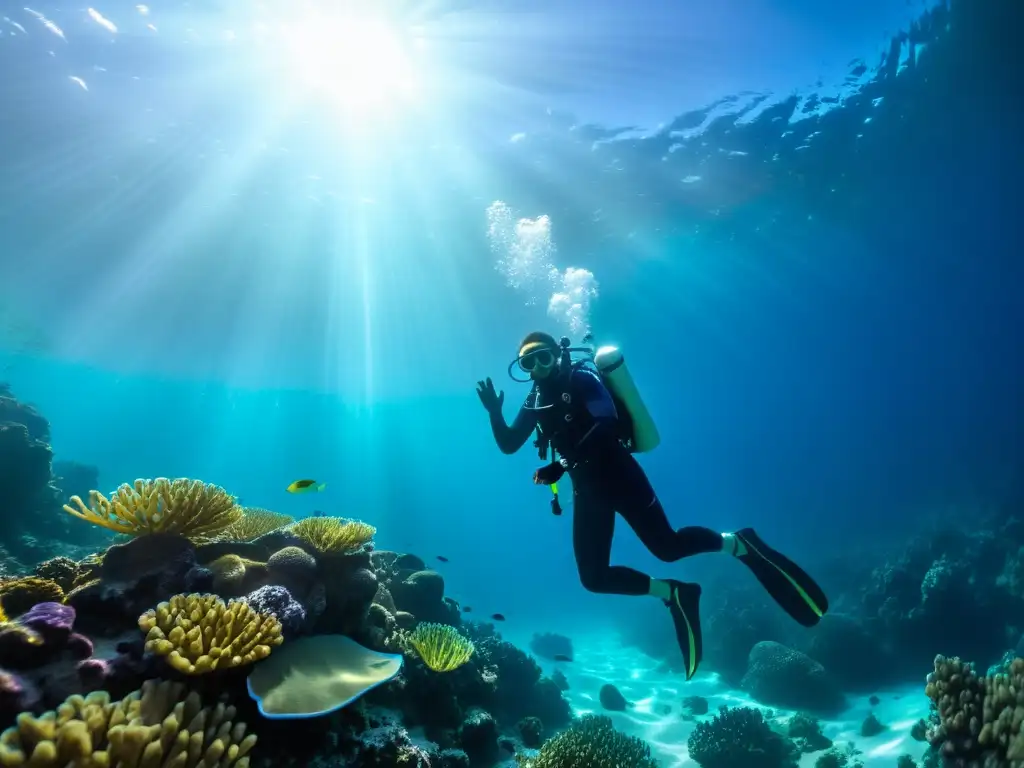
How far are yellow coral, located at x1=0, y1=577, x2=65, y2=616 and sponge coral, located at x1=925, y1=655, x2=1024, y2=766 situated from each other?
697 cm

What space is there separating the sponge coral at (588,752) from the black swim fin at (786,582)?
2.54 m

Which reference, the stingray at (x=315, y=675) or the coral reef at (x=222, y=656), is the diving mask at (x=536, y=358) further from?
the stingray at (x=315, y=675)

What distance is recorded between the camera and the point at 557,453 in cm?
604

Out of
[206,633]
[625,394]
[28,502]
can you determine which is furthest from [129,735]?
[28,502]

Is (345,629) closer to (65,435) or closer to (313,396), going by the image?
(313,396)

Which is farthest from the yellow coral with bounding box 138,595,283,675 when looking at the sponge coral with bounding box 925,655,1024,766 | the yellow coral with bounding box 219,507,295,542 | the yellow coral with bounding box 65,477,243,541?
the sponge coral with bounding box 925,655,1024,766

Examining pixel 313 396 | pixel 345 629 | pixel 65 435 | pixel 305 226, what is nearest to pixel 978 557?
pixel 345 629

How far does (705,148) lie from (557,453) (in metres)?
20.9

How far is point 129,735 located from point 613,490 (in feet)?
14.5

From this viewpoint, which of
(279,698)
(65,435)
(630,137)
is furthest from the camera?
(65,435)

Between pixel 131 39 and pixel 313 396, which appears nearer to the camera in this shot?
pixel 131 39

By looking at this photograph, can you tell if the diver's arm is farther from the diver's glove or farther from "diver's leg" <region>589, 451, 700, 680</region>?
"diver's leg" <region>589, 451, 700, 680</region>

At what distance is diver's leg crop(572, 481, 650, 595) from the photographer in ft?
18.9

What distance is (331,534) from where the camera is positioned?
17.6 feet
